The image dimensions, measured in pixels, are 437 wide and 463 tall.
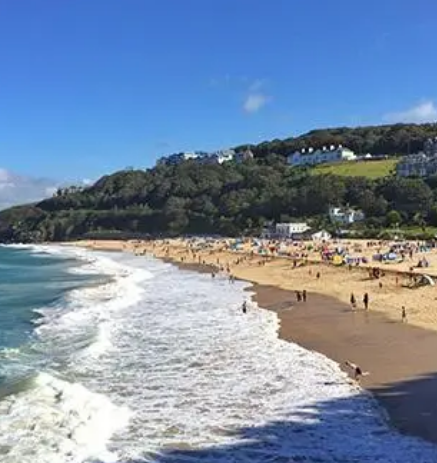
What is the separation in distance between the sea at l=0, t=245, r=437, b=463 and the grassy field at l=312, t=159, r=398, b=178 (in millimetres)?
94862

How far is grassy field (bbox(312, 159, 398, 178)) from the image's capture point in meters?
125

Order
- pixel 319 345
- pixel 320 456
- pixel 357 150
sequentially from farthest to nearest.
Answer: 1. pixel 357 150
2. pixel 319 345
3. pixel 320 456

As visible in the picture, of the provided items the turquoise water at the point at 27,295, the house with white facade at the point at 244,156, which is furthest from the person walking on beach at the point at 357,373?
the house with white facade at the point at 244,156

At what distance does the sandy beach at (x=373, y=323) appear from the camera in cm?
1794

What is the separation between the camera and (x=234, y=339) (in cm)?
2630

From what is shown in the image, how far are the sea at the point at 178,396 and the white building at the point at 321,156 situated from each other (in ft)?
416

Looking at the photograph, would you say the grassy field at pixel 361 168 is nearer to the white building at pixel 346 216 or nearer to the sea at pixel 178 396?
the white building at pixel 346 216

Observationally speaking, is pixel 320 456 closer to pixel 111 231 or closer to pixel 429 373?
pixel 429 373

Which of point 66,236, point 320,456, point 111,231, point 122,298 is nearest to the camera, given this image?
point 320,456

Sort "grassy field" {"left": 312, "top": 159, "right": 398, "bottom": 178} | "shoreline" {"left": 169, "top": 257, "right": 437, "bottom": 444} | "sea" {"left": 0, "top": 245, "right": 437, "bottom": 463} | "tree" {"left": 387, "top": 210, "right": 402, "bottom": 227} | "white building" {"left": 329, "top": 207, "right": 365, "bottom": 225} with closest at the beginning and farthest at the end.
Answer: "sea" {"left": 0, "top": 245, "right": 437, "bottom": 463}, "shoreline" {"left": 169, "top": 257, "right": 437, "bottom": 444}, "tree" {"left": 387, "top": 210, "right": 402, "bottom": 227}, "white building" {"left": 329, "top": 207, "right": 365, "bottom": 225}, "grassy field" {"left": 312, "top": 159, "right": 398, "bottom": 178}

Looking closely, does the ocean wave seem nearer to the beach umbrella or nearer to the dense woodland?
the beach umbrella

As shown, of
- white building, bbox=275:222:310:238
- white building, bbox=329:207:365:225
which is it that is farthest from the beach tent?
white building, bbox=329:207:365:225

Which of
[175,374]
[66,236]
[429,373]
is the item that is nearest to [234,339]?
[175,374]

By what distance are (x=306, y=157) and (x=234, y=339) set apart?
142694 mm
